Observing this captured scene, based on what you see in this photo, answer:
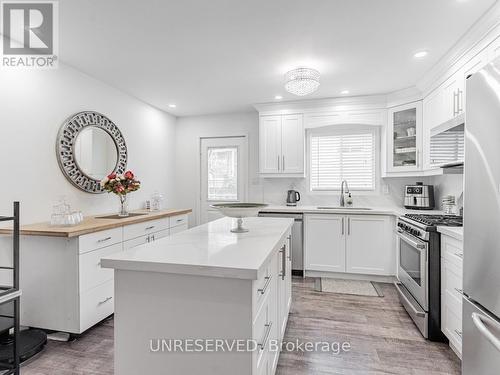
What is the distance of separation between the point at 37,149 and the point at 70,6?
4.33 feet

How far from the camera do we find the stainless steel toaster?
3525mm

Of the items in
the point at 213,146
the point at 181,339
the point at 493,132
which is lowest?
the point at 181,339

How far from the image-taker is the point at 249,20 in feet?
6.88

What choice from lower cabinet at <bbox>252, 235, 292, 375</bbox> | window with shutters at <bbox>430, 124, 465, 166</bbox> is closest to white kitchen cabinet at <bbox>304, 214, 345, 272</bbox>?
window with shutters at <bbox>430, 124, 465, 166</bbox>

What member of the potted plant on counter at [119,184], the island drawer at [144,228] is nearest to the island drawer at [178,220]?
the island drawer at [144,228]

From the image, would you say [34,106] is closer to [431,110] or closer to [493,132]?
[493,132]

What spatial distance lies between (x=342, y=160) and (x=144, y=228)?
10.0 feet

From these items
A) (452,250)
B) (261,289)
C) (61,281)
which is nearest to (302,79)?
(452,250)

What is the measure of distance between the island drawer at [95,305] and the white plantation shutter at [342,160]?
3159 millimetres

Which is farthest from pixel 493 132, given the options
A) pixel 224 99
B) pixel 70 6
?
pixel 224 99

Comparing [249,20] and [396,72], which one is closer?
[249,20]

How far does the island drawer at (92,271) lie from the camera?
2197mm

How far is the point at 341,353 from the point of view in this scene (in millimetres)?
2047
